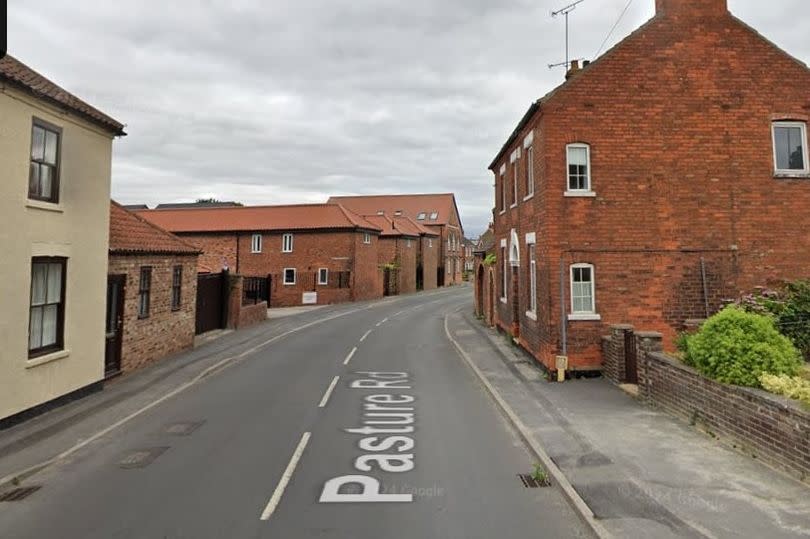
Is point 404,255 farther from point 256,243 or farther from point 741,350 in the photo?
point 741,350

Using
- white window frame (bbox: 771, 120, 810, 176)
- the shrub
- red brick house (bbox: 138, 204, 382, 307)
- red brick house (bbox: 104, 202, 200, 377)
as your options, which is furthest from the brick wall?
red brick house (bbox: 138, 204, 382, 307)

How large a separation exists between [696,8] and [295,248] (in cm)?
3223

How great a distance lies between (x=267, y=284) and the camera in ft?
129

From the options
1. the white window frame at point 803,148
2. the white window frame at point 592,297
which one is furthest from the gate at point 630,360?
the white window frame at point 803,148

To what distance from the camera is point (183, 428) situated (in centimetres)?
959

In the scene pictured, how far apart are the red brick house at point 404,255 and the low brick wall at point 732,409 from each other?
3797 cm

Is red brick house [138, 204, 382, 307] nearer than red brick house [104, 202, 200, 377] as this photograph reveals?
No

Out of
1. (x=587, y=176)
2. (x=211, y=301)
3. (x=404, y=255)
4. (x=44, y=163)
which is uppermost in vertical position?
(x=404, y=255)

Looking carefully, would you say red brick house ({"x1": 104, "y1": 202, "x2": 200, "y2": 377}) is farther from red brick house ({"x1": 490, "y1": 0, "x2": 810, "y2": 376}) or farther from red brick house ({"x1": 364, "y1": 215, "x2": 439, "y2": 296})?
red brick house ({"x1": 364, "y1": 215, "x2": 439, "y2": 296})

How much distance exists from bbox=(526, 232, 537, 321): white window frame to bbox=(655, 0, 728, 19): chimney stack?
23.5 ft

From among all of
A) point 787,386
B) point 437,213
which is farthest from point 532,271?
point 437,213

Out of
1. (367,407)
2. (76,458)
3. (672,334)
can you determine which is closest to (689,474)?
(367,407)

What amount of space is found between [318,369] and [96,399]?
5.73 metres

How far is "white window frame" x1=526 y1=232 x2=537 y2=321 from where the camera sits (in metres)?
15.5
